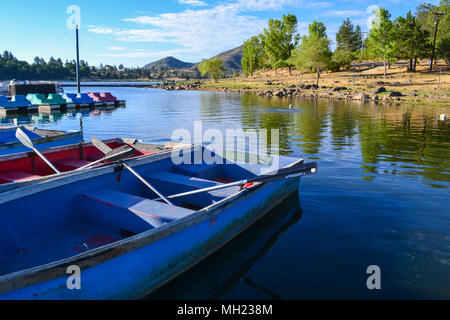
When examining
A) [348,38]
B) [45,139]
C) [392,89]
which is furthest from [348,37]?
[45,139]

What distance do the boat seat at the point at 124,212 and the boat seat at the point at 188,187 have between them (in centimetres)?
137

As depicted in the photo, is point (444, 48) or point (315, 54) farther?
point (315, 54)

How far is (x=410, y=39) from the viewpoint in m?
64.4

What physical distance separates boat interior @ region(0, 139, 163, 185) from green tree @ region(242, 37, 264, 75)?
345ft

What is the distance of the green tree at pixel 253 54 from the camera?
110 metres

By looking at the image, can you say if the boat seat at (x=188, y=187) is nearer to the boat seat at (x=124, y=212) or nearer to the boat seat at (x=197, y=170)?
the boat seat at (x=197, y=170)

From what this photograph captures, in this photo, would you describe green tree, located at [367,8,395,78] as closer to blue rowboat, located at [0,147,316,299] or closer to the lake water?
the lake water

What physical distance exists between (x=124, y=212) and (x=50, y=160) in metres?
4.34

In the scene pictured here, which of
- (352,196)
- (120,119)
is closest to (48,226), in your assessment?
(352,196)

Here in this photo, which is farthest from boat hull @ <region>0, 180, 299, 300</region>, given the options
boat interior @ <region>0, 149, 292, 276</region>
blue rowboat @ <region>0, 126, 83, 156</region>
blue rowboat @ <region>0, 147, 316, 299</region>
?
blue rowboat @ <region>0, 126, 83, 156</region>

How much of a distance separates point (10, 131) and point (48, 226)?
32.7 ft

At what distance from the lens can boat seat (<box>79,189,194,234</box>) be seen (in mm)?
5410

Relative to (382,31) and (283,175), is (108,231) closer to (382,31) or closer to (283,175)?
(283,175)

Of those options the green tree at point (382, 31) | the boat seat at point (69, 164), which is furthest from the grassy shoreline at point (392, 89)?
the boat seat at point (69, 164)
